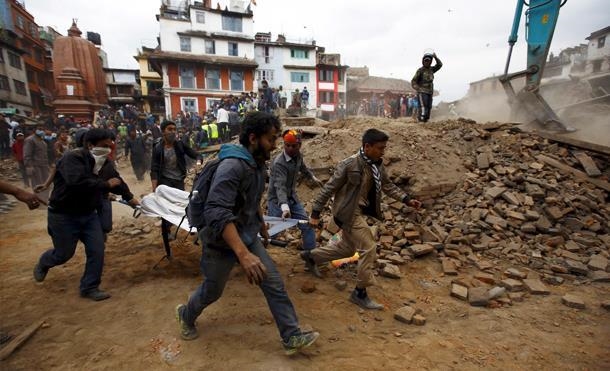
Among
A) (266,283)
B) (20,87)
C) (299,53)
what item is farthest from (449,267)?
(20,87)

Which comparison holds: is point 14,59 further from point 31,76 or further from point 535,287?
point 535,287

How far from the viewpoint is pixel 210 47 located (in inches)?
1104

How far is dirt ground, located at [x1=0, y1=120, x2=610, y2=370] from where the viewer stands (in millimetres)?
2545

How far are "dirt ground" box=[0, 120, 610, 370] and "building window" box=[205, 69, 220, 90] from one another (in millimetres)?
25190

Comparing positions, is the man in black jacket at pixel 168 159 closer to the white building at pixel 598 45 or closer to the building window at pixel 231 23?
the building window at pixel 231 23

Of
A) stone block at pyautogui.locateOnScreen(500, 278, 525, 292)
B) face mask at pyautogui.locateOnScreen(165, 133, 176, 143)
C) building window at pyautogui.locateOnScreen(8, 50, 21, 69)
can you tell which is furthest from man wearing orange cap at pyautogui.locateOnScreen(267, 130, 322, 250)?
building window at pyautogui.locateOnScreen(8, 50, 21, 69)

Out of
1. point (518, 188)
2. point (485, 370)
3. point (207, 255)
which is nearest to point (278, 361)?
point (207, 255)

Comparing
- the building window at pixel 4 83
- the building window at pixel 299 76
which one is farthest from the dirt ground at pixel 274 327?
the building window at pixel 299 76

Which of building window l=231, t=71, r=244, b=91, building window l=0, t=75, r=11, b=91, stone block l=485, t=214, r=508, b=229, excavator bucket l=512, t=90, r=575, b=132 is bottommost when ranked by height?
stone block l=485, t=214, r=508, b=229

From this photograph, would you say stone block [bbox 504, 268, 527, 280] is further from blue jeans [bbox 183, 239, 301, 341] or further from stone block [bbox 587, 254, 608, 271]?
blue jeans [bbox 183, 239, 301, 341]

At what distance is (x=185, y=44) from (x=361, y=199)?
28783 millimetres

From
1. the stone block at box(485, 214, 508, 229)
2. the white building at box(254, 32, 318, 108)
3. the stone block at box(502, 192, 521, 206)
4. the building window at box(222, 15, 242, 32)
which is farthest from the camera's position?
the white building at box(254, 32, 318, 108)

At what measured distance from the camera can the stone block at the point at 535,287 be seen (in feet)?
12.5

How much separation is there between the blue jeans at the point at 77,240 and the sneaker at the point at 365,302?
9.29 feet
